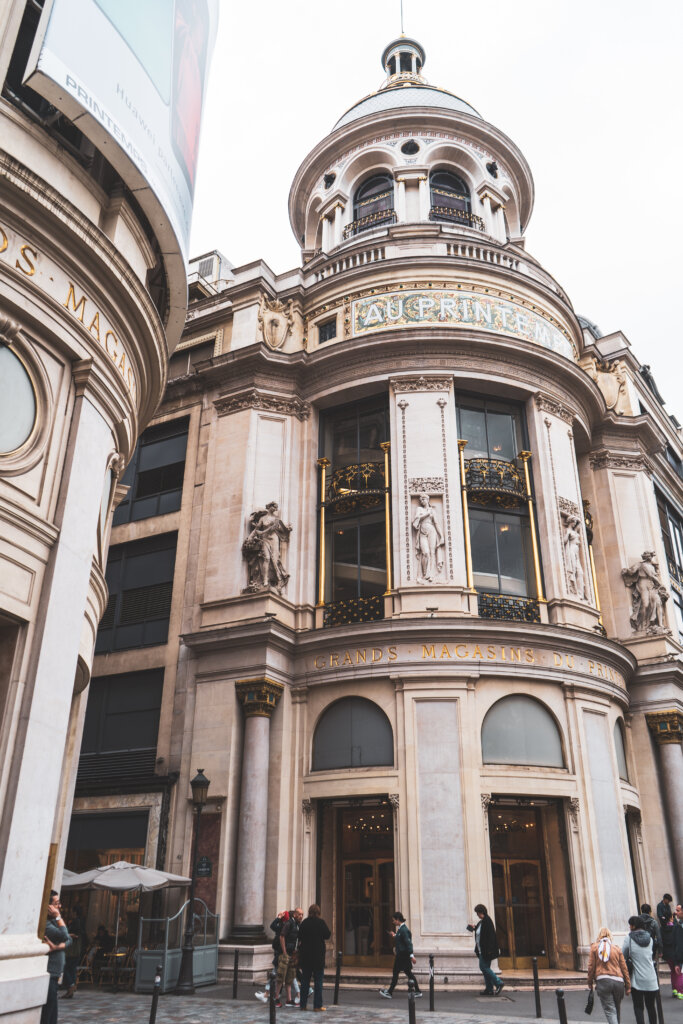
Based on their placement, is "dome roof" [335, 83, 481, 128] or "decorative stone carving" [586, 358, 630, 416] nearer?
"decorative stone carving" [586, 358, 630, 416]

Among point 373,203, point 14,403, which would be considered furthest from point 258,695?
point 373,203

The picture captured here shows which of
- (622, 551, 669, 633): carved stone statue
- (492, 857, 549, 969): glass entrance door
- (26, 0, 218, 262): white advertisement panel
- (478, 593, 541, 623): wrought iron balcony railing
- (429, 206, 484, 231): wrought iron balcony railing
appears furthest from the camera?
(429, 206, 484, 231): wrought iron balcony railing

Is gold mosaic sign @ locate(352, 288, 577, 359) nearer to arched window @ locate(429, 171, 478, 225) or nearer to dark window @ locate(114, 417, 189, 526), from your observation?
dark window @ locate(114, 417, 189, 526)

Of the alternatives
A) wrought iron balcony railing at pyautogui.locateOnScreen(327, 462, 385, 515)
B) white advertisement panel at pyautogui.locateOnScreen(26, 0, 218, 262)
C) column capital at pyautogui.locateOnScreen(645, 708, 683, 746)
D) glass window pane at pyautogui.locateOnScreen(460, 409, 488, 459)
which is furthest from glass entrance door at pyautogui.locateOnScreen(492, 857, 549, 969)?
white advertisement panel at pyautogui.locateOnScreen(26, 0, 218, 262)

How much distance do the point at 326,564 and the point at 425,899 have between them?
10.3m

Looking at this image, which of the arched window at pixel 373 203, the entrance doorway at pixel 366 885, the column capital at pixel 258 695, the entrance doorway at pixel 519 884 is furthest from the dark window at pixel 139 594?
the arched window at pixel 373 203

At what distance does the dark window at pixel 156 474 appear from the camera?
98.4 ft

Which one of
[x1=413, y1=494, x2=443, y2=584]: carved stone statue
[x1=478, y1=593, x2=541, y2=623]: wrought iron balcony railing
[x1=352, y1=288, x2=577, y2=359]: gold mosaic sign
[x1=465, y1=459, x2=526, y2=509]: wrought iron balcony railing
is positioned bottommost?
[x1=478, y1=593, x2=541, y2=623]: wrought iron balcony railing

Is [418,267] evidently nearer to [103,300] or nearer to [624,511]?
[624,511]

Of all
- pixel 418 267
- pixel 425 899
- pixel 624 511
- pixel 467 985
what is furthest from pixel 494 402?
pixel 467 985

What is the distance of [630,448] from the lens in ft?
107

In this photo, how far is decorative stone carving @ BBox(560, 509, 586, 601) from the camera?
26.1 metres

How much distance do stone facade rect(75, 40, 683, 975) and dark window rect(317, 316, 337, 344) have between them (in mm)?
82

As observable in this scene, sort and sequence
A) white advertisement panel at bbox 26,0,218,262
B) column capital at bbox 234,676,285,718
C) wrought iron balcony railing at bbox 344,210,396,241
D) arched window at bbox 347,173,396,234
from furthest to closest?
arched window at bbox 347,173,396,234
wrought iron balcony railing at bbox 344,210,396,241
column capital at bbox 234,676,285,718
white advertisement panel at bbox 26,0,218,262
